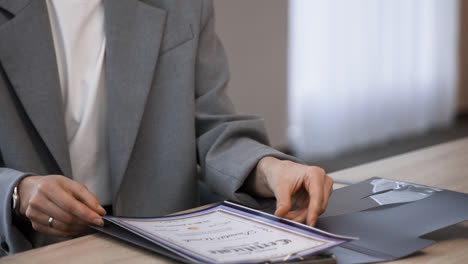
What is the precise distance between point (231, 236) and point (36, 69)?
49 cm

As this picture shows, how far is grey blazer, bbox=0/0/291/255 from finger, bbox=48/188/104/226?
257mm

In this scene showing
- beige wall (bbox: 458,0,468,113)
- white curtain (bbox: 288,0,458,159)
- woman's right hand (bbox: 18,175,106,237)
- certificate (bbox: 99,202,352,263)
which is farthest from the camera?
beige wall (bbox: 458,0,468,113)

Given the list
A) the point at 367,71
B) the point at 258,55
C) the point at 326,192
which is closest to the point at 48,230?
the point at 326,192

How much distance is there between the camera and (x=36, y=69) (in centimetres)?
96

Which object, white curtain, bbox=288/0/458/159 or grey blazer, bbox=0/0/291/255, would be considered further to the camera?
white curtain, bbox=288/0/458/159

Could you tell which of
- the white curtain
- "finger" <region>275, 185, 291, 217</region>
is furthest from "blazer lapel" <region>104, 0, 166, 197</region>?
the white curtain

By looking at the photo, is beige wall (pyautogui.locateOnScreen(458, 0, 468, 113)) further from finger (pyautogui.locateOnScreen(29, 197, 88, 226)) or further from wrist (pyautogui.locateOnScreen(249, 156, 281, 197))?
finger (pyautogui.locateOnScreen(29, 197, 88, 226))

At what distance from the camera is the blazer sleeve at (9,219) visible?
77 centimetres

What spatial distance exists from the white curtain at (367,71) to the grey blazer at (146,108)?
279 centimetres

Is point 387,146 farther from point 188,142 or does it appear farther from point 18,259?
point 18,259

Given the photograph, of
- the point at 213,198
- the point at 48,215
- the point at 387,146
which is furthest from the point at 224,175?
the point at 387,146

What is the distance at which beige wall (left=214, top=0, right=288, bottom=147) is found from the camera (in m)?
3.48

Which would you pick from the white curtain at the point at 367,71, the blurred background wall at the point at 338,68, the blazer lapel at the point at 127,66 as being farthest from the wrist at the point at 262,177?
the white curtain at the point at 367,71

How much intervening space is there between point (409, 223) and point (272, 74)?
3.08 meters
